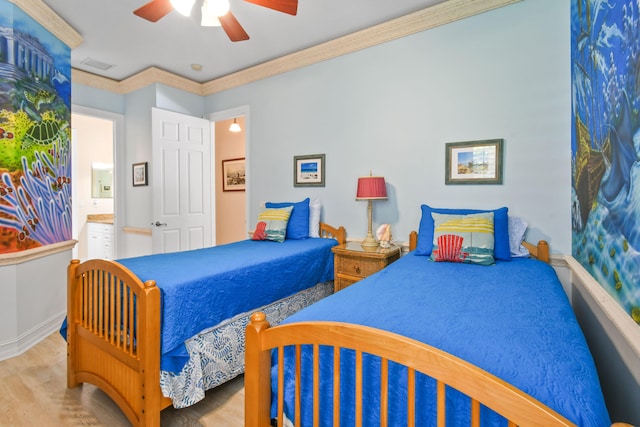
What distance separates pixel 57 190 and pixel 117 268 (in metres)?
1.97

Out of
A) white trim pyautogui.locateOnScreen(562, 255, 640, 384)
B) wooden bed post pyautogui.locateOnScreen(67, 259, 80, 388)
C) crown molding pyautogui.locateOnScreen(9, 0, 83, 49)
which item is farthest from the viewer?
crown molding pyautogui.locateOnScreen(9, 0, 83, 49)

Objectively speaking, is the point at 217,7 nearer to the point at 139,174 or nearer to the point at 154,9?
the point at 154,9

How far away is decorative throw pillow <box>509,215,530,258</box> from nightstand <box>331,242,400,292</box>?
0.84 meters

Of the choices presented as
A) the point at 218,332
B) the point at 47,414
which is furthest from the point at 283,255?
the point at 47,414

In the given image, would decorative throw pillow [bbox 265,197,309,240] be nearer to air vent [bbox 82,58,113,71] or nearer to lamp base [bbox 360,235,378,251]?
lamp base [bbox 360,235,378,251]

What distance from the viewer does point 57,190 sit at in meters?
2.98

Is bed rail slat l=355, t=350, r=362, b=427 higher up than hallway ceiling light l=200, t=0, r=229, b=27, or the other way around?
hallway ceiling light l=200, t=0, r=229, b=27

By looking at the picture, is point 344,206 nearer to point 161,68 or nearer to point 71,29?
point 161,68

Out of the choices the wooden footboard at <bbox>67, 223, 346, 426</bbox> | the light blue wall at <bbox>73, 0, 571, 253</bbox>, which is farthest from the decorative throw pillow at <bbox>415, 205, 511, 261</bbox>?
the wooden footboard at <bbox>67, 223, 346, 426</bbox>

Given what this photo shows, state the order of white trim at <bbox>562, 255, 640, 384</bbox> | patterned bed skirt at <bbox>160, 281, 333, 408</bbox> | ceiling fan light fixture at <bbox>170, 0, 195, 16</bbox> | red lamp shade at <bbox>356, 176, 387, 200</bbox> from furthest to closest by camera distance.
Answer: red lamp shade at <bbox>356, 176, 387, 200</bbox>, ceiling fan light fixture at <bbox>170, 0, 195, 16</bbox>, patterned bed skirt at <bbox>160, 281, 333, 408</bbox>, white trim at <bbox>562, 255, 640, 384</bbox>

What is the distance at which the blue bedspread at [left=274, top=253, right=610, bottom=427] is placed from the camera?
2.56ft

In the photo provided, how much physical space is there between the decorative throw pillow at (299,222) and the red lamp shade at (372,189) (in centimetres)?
65

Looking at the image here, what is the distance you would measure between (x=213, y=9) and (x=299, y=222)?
1.83 meters

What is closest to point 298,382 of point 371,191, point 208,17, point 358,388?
point 358,388
